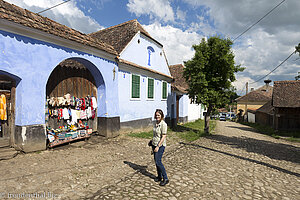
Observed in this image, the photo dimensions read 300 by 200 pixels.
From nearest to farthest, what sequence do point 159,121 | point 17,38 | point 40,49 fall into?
point 159,121 < point 17,38 < point 40,49

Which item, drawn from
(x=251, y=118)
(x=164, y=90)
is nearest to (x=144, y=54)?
(x=164, y=90)

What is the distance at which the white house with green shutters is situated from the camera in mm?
9641

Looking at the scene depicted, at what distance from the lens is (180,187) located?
3879mm

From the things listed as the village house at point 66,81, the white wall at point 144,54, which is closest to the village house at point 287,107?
the white wall at point 144,54

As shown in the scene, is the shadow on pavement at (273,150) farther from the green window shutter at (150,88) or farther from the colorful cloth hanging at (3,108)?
the colorful cloth hanging at (3,108)

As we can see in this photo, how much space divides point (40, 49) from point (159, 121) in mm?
5137

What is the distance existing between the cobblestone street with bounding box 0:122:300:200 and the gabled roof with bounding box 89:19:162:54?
6083mm

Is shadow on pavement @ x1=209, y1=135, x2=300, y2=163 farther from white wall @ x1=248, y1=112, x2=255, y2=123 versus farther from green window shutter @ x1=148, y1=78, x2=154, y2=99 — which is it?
white wall @ x1=248, y1=112, x2=255, y2=123

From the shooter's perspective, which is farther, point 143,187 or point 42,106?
point 42,106

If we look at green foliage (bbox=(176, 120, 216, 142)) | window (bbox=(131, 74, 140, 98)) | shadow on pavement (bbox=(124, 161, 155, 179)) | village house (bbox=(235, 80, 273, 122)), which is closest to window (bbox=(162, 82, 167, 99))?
Answer: green foliage (bbox=(176, 120, 216, 142))

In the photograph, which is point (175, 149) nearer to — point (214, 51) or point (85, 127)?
point (85, 127)

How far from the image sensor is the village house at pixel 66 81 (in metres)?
5.58

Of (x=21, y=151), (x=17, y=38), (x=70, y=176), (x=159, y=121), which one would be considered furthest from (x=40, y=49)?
(x=159, y=121)

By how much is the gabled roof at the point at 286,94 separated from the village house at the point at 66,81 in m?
11.5
